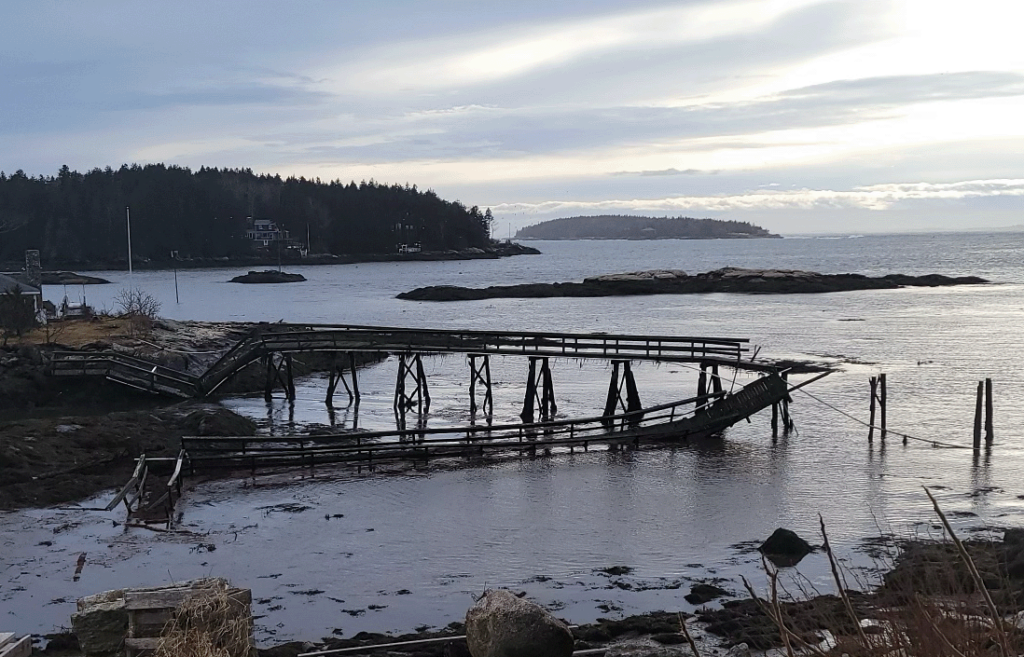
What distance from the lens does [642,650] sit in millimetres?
13500

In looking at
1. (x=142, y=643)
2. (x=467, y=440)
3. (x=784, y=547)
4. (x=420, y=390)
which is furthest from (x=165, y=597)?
(x=420, y=390)

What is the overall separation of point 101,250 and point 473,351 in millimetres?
180139

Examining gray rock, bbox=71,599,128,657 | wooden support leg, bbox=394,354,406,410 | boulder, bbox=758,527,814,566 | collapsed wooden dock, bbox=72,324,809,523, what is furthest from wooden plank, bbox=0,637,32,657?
wooden support leg, bbox=394,354,406,410

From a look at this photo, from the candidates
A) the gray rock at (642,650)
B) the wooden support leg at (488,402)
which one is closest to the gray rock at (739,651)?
the gray rock at (642,650)

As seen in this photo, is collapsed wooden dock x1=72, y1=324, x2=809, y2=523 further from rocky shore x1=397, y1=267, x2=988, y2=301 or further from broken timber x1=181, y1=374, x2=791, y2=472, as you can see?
rocky shore x1=397, y1=267, x2=988, y2=301

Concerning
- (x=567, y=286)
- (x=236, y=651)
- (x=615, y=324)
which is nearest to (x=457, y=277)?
(x=567, y=286)

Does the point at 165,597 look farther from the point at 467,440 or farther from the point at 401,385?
the point at 401,385

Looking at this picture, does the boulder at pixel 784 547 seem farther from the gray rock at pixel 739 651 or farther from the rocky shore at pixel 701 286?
the rocky shore at pixel 701 286

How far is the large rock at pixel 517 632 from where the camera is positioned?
1232 cm

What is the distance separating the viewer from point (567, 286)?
114m

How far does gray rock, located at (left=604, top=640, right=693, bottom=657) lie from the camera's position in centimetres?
1281

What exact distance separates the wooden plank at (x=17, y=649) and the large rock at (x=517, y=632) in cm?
540

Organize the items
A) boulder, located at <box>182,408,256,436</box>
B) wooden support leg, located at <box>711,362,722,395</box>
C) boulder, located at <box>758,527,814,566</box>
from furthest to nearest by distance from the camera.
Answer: wooden support leg, located at <box>711,362,722,395</box>
boulder, located at <box>182,408,256,436</box>
boulder, located at <box>758,527,814,566</box>

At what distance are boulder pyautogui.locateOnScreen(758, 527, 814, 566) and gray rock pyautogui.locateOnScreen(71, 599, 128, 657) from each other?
Answer: 12.1 meters
